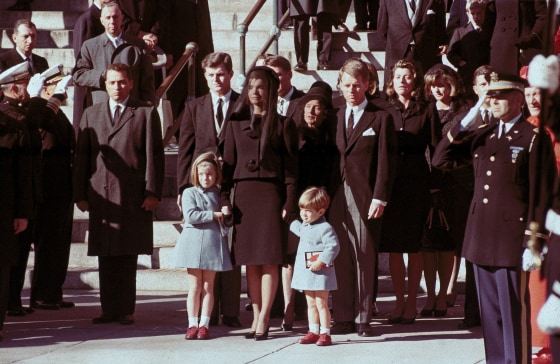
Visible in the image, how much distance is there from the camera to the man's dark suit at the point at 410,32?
13.4 metres

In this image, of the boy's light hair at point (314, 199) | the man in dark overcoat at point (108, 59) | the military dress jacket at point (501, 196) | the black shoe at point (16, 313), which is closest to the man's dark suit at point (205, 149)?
the boy's light hair at point (314, 199)

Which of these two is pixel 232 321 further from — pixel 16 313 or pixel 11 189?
pixel 11 189

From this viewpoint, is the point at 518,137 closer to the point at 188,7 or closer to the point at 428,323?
the point at 428,323

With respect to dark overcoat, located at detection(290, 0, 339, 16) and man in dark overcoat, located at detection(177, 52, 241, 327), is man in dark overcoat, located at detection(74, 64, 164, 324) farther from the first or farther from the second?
dark overcoat, located at detection(290, 0, 339, 16)

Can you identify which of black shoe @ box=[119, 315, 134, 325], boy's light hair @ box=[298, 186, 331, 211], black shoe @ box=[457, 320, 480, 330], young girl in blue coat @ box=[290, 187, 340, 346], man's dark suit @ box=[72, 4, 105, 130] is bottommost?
black shoe @ box=[457, 320, 480, 330]

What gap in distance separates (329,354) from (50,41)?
9.05 metres

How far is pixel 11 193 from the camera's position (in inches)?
385

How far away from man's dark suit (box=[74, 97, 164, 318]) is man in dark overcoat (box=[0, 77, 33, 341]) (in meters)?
0.72

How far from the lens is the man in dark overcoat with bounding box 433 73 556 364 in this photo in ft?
26.2

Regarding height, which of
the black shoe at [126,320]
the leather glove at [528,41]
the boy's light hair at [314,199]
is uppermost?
the leather glove at [528,41]

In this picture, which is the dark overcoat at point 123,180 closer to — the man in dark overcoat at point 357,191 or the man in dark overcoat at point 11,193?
the man in dark overcoat at point 11,193

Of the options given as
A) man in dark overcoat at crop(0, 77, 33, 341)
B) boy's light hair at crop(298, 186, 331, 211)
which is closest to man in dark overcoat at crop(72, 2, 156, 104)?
man in dark overcoat at crop(0, 77, 33, 341)

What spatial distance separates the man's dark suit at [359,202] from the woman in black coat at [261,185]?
371mm

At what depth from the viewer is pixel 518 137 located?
317 inches
